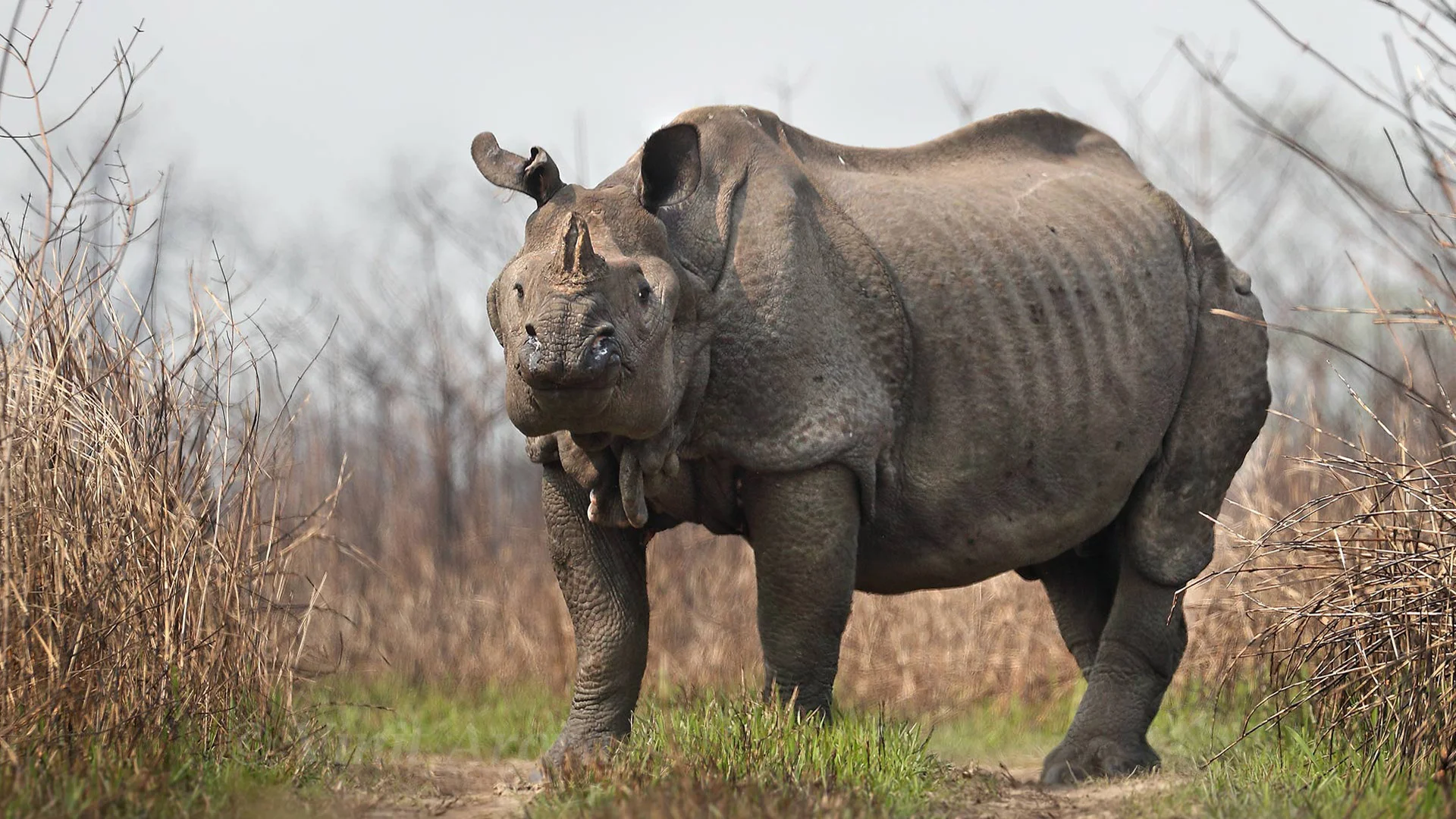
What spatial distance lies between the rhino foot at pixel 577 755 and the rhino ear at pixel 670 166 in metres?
1.52

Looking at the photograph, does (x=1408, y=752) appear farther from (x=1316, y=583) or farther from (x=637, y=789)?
(x=1316, y=583)

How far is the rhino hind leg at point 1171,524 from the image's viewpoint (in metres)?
5.78

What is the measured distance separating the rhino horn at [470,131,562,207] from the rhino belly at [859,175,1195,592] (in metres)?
1.17

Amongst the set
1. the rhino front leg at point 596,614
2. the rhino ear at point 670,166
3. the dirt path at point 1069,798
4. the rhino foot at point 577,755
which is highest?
the rhino ear at point 670,166

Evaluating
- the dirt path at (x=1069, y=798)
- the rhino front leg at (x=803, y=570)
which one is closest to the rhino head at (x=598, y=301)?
the rhino front leg at (x=803, y=570)

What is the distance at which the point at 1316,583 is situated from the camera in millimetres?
7180

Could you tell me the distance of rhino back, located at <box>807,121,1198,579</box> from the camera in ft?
16.9

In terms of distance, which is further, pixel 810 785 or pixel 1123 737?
pixel 1123 737

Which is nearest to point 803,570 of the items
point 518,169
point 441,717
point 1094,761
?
point 518,169

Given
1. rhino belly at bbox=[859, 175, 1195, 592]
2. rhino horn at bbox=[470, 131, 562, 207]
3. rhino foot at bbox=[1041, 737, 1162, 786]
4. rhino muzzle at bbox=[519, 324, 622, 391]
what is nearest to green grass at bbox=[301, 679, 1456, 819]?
rhino foot at bbox=[1041, 737, 1162, 786]

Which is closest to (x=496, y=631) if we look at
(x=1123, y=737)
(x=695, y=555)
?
(x=695, y=555)

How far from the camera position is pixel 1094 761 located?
221 inches

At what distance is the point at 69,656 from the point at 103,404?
833 mm

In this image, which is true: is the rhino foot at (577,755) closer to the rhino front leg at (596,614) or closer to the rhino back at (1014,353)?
the rhino front leg at (596,614)
